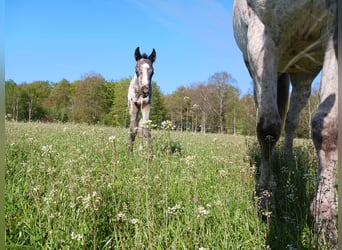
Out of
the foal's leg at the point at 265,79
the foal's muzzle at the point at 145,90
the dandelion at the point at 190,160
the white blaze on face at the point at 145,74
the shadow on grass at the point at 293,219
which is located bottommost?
the shadow on grass at the point at 293,219

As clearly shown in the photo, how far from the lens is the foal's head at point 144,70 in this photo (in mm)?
7871

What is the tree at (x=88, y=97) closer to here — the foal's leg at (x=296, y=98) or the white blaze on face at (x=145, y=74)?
the white blaze on face at (x=145, y=74)

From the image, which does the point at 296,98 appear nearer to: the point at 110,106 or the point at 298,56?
the point at 298,56

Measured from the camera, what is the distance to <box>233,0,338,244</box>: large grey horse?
189 cm

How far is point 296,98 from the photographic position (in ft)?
19.5

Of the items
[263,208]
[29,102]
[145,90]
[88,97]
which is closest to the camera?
[263,208]

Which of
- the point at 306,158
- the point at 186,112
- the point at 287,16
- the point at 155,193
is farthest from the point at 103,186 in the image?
the point at 306,158

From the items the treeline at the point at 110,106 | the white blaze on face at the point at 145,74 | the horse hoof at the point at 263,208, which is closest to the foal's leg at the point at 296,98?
the treeline at the point at 110,106

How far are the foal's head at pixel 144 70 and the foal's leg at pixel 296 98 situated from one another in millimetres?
3319

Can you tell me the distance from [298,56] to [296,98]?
3.36m

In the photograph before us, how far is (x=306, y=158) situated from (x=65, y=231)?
3877mm

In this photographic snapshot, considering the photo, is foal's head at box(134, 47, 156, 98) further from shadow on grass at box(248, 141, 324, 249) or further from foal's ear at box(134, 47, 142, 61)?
shadow on grass at box(248, 141, 324, 249)

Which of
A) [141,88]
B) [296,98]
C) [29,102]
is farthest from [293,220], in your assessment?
[29,102]

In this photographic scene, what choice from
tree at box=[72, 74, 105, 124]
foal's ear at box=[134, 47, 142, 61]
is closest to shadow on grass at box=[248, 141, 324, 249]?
foal's ear at box=[134, 47, 142, 61]
